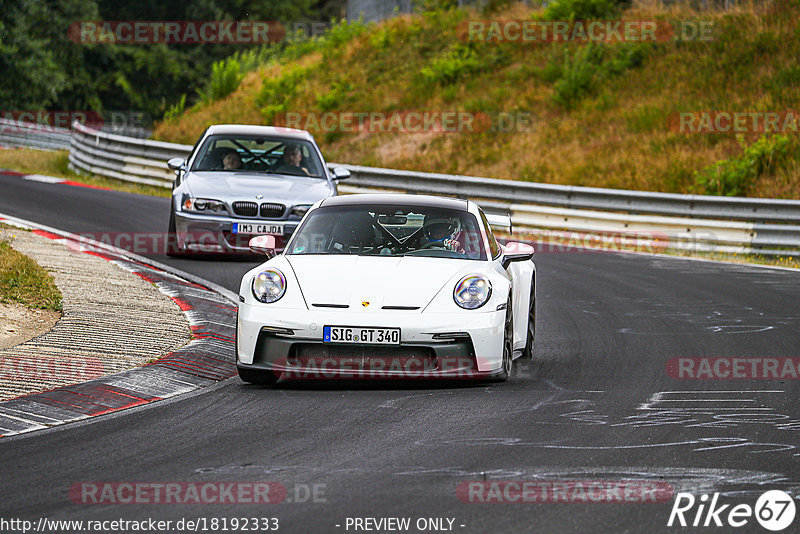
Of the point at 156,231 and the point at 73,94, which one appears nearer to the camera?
the point at 156,231

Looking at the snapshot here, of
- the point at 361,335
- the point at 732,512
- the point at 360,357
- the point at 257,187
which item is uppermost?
the point at 257,187

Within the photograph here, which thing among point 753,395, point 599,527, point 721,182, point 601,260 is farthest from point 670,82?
point 599,527

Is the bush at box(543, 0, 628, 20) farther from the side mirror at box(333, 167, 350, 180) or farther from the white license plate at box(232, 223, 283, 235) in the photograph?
the white license plate at box(232, 223, 283, 235)

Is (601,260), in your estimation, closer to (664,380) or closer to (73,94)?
(664,380)

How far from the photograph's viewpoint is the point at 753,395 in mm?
7906

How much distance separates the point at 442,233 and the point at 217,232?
555cm

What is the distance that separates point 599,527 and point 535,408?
2.53m

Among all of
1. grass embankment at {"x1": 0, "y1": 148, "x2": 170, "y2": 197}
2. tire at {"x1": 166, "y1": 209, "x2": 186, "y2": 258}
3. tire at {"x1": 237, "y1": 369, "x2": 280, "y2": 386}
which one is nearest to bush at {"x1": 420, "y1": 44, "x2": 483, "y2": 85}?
grass embankment at {"x1": 0, "y1": 148, "x2": 170, "y2": 197}

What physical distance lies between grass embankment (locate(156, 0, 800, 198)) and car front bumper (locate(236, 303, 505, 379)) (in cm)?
1532

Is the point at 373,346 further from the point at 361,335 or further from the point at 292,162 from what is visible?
the point at 292,162

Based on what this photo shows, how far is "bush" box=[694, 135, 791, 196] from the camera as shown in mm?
22406

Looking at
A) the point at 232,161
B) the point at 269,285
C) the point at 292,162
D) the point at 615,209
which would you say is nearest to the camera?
the point at 269,285

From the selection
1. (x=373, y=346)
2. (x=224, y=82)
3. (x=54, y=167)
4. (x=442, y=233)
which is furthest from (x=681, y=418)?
(x=224, y=82)

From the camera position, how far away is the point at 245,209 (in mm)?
14094
